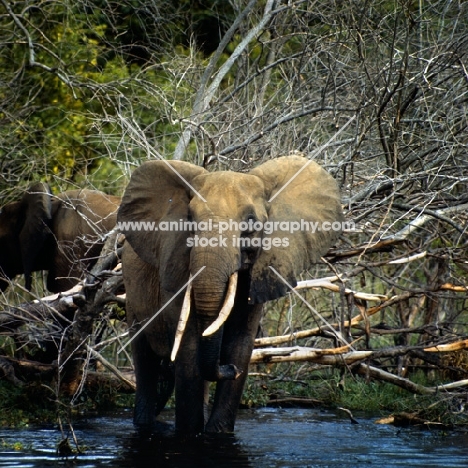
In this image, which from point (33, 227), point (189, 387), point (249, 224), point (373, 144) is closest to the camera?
point (249, 224)

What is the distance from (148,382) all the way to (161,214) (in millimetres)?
1733

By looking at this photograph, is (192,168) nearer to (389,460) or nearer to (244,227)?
(244,227)

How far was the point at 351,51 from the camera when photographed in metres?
10.3

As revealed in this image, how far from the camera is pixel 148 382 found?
8.74 metres

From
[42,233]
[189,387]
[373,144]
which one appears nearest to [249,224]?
[189,387]

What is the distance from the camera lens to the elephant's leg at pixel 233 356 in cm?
752

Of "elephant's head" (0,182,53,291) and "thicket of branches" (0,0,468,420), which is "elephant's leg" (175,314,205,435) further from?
"elephant's head" (0,182,53,291)

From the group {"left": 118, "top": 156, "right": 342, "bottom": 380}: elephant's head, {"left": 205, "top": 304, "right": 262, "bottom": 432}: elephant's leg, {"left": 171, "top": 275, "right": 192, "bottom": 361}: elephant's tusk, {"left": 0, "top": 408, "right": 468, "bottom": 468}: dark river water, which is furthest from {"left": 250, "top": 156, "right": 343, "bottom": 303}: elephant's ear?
{"left": 0, "top": 408, "right": 468, "bottom": 468}: dark river water

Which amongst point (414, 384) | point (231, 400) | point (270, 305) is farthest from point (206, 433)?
point (270, 305)

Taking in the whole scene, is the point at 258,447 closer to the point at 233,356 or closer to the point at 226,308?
the point at 233,356

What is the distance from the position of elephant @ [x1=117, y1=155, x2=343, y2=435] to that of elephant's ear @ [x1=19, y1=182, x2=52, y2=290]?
3.83 metres

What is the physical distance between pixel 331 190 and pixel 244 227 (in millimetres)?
1045

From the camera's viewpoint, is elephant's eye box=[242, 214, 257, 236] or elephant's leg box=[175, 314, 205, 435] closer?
elephant's eye box=[242, 214, 257, 236]

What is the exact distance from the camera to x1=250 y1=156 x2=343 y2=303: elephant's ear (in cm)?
725
